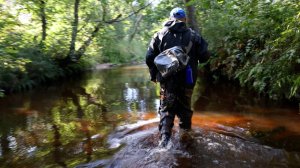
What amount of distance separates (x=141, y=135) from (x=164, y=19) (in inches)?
475

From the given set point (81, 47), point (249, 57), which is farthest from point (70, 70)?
point (249, 57)

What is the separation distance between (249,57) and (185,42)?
581 centimetres

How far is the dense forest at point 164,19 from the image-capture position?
7617 millimetres

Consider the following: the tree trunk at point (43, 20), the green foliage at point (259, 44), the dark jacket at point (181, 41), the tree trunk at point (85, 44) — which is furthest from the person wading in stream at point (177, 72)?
the tree trunk at point (85, 44)

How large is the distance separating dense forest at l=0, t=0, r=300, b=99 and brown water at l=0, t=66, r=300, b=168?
876 mm

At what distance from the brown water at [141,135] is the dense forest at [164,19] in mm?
876

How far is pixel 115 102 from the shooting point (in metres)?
10.0

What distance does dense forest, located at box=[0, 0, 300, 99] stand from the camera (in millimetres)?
7617

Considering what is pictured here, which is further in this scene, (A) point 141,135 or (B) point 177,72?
(A) point 141,135

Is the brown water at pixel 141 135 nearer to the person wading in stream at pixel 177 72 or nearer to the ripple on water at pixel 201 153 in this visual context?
the ripple on water at pixel 201 153

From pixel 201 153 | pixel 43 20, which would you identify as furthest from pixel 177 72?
pixel 43 20

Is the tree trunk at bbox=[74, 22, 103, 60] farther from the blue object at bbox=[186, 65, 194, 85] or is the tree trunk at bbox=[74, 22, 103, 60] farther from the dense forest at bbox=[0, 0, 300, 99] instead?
the blue object at bbox=[186, 65, 194, 85]

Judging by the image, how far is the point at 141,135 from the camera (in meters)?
5.96

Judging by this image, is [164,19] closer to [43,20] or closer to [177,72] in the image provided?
[43,20]
